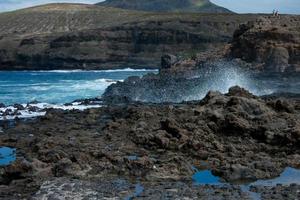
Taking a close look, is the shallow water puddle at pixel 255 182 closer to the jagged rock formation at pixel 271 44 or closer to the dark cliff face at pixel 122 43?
the jagged rock formation at pixel 271 44

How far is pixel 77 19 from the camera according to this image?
138 m

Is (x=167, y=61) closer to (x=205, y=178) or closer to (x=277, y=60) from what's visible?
(x=277, y=60)

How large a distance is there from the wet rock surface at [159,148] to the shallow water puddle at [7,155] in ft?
1.09

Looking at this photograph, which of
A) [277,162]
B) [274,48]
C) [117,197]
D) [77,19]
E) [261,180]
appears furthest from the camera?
[77,19]

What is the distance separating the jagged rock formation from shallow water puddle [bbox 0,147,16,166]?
29.5 meters

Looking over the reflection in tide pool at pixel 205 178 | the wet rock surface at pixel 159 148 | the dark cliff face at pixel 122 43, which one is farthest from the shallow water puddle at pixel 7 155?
the dark cliff face at pixel 122 43

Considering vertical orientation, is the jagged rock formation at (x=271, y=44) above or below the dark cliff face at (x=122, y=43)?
above

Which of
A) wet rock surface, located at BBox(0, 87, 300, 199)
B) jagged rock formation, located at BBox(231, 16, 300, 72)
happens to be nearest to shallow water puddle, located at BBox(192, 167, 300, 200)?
wet rock surface, located at BBox(0, 87, 300, 199)

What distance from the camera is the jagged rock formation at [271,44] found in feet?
160

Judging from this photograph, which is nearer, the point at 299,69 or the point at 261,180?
the point at 261,180

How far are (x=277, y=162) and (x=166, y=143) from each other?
14.1ft

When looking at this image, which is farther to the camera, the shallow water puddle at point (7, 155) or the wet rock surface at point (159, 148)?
the shallow water puddle at point (7, 155)

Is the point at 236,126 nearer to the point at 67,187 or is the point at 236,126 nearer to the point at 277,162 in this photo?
the point at 277,162

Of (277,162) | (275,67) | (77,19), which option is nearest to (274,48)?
(275,67)
